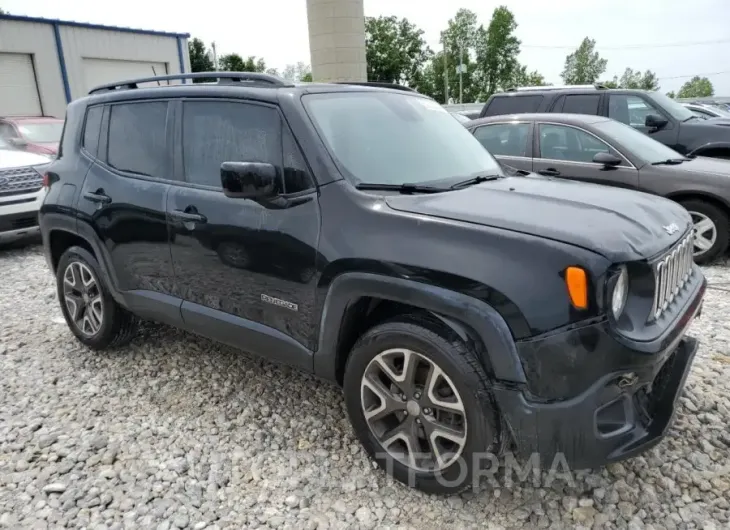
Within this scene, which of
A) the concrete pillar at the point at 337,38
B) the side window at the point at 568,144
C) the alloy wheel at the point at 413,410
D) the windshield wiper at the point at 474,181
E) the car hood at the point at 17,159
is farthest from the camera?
the concrete pillar at the point at 337,38

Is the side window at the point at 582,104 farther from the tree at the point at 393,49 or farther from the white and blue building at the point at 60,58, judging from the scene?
the tree at the point at 393,49

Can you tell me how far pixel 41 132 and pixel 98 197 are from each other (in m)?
9.75

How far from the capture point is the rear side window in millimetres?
8539

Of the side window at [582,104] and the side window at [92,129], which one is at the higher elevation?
the side window at [92,129]

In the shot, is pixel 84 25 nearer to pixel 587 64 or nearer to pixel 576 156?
pixel 576 156

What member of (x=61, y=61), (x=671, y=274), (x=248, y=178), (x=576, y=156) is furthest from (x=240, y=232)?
(x=61, y=61)

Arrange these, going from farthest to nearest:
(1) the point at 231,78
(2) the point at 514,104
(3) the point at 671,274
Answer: (2) the point at 514,104, (1) the point at 231,78, (3) the point at 671,274

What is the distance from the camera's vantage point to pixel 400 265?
2.34 metres

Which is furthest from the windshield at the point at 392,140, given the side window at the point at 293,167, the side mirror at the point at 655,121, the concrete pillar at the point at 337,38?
the concrete pillar at the point at 337,38

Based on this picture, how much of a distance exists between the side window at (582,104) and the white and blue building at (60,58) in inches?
673

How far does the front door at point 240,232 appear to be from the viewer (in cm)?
272

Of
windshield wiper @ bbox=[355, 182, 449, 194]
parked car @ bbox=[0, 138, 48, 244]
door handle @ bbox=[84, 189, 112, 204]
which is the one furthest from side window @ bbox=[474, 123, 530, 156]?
parked car @ bbox=[0, 138, 48, 244]

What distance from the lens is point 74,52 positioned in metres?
22.0

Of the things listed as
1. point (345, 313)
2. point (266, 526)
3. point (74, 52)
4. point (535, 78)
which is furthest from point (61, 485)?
point (535, 78)
